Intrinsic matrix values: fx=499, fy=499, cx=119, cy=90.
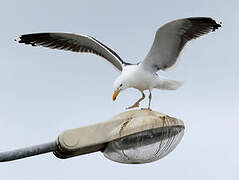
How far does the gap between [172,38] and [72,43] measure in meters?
1.64

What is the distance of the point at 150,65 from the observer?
5949 mm

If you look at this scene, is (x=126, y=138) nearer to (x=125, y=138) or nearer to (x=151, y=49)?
(x=125, y=138)

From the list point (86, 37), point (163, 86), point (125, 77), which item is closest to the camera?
point (125, 77)

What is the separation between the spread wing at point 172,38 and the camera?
5.69 meters

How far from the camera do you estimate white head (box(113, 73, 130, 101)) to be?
5184 mm

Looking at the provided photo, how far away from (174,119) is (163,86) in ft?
8.86

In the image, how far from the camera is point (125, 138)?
9.94 feet

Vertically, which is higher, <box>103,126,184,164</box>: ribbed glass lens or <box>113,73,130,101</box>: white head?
<box>103,126,184,164</box>: ribbed glass lens

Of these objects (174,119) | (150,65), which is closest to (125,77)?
(150,65)

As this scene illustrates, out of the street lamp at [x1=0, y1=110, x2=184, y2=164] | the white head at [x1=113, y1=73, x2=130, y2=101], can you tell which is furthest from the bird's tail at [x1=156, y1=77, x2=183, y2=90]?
the street lamp at [x1=0, y1=110, x2=184, y2=164]

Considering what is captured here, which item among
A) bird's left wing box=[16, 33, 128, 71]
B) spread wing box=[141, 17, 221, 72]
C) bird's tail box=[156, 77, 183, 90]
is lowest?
bird's tail box=[156, 77, 183, 90]

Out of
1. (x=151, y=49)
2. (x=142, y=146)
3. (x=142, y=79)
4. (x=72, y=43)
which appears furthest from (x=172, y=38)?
(x=142, y=146)

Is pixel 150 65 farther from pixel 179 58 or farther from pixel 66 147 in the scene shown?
pixel 66 147

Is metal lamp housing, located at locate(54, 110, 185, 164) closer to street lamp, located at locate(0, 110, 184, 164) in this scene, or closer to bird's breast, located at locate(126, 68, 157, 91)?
street lamp, located at locate(0, 110, 184, 164)
